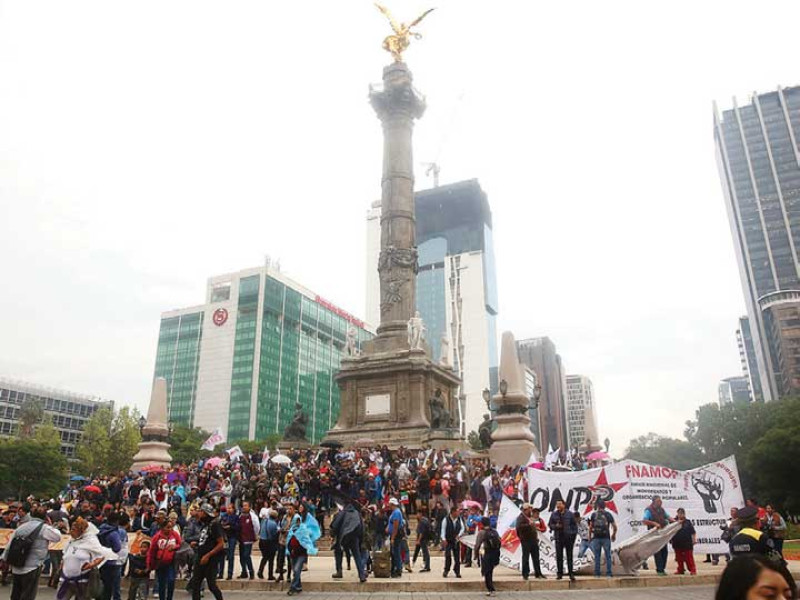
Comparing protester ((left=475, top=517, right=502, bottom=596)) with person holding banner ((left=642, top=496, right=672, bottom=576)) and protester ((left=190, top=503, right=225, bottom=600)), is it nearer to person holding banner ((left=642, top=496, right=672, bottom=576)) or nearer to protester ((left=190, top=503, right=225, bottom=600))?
person holding banner ((left=642, top=496, right=672, bottom=576))

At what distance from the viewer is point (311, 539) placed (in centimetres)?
1198

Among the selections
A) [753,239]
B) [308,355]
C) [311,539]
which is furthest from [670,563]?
[753,239]

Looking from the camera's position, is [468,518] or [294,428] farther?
[294,428]

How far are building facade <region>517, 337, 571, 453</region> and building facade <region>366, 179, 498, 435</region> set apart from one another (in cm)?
1045

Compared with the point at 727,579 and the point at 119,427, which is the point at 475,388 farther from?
the point at 727,579

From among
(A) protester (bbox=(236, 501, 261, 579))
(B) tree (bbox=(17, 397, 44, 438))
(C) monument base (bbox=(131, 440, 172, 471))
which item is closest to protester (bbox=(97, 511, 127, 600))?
(A) protester (bbox=(236, 501, 261, 579))

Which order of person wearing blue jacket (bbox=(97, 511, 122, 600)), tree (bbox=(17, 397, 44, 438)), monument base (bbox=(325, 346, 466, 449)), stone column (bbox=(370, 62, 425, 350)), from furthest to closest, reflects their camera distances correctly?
1. tree (bbox=(17, 397, 44, 438))
2. stone column (bbox=(370, 62, 425, 350))
3. monument base (bbox=(325, 346, 466, 449))
4. person wearing blue jacket (bbox=(97, 511, 122, 600))

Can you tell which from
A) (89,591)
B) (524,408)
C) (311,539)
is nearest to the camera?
(89,591)

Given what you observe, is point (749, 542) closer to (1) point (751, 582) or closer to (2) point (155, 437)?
(1) point (751, 582)

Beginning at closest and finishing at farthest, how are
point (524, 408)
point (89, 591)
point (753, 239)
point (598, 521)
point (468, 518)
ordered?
point (89, 591), point (598, 521), point (468, 518), point (524, 408), point (753, 239)

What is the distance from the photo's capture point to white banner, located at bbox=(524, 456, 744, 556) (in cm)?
1397

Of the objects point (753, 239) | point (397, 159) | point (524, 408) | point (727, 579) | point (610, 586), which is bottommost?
point (610, 586)

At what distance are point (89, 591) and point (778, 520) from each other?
50.4 ft

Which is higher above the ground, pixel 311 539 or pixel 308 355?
pixel 308 355
